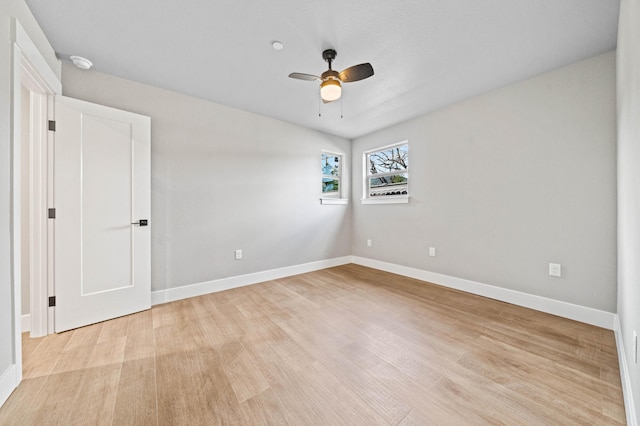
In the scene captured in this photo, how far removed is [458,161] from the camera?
3201mm

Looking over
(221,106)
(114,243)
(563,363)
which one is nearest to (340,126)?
(221,106)

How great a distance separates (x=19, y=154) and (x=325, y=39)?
229 cm

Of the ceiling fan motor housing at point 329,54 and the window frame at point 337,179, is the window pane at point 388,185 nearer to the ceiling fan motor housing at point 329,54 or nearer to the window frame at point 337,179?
the window frame at point 337,179

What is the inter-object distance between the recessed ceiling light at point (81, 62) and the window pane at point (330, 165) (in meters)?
3.17

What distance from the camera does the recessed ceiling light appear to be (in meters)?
2.19

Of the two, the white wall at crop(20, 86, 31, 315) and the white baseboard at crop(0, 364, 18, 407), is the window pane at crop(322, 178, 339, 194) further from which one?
the white baseboard at crop(0, 364, 18, 407)

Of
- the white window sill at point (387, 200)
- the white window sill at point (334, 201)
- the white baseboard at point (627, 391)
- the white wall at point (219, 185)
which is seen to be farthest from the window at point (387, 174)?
the white baseboard at point (627, 391)

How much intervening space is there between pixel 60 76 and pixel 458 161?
174 inches

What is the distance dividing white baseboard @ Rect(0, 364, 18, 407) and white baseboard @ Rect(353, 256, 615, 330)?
3.97 metres

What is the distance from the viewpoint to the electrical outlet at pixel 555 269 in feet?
7.92

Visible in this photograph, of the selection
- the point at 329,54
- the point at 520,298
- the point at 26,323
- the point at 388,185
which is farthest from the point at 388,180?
the point at 26,323

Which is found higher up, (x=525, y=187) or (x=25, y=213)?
(x=525, y=187)

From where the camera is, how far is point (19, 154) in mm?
1532

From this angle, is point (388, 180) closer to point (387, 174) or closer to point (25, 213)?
point (387, 174)
